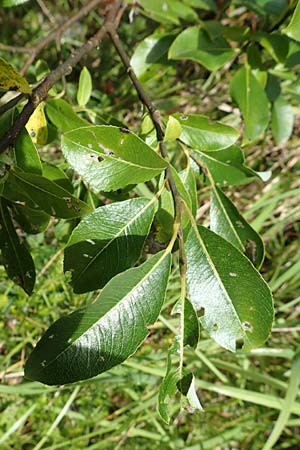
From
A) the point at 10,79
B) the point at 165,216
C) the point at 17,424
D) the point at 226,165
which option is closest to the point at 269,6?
the point at 226,165

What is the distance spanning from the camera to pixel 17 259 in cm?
96

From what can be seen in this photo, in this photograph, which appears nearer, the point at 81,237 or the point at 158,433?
the point at 81,237

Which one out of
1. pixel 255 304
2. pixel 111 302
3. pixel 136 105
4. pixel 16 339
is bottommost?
pixel 16 339

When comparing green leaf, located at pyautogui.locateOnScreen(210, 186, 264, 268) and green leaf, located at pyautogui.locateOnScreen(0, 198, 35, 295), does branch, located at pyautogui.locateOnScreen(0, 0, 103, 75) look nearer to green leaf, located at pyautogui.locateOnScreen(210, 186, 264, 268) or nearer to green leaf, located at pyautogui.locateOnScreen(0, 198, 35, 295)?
green leaf, located at pyautogui.locateOnScreen(0, 198, 35, 295)

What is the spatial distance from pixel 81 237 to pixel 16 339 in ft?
3.33

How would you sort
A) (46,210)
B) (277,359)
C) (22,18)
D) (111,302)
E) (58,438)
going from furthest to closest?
(22,18)
(277,359)
(58,438)
(46,210)
(111,302)

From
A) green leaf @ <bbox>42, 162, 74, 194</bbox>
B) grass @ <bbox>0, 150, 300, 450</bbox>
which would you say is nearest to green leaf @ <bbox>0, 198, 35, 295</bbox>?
green leaf @ <bbox>42, 162, 74, 194</bbox>

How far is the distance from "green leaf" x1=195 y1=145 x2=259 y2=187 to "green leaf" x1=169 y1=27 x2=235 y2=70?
0.29 meters

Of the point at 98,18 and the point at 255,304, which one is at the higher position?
the point at 98,18

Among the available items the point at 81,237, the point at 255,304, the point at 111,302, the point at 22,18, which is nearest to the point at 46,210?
the point at 81,237

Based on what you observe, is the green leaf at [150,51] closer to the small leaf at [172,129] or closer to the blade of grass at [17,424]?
the small leaf at [172,129]

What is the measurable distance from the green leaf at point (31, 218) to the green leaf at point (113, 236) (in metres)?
0.10

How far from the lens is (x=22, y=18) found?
217 centimetres

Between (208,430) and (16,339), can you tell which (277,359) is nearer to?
(208,430)
